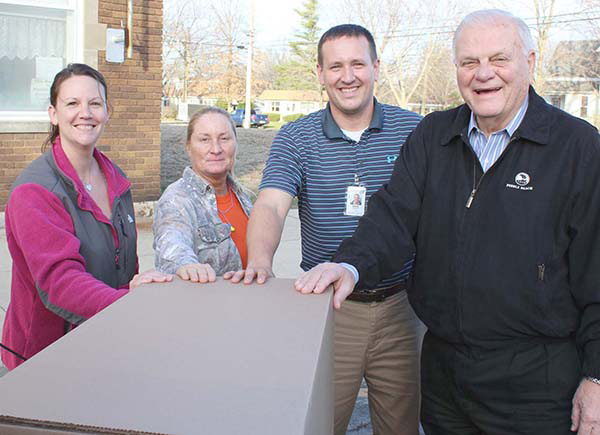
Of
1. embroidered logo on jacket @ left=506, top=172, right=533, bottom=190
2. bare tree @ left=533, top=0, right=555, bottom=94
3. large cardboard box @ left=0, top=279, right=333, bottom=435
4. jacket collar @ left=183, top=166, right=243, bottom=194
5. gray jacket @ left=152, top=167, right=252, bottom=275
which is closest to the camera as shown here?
large cardboard box @ left=0, top=279, right=333, bottom=435

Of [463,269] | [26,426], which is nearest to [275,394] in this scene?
[26,426]

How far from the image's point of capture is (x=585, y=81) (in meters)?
28.9

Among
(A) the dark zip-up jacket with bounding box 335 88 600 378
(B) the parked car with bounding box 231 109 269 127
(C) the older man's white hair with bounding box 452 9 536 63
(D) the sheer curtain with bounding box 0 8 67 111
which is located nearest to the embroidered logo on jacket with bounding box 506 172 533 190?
(A) the dark zip-up jacket with bounding box 335 88 600 378

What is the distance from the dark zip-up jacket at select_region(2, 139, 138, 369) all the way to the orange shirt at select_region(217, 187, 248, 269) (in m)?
0.45

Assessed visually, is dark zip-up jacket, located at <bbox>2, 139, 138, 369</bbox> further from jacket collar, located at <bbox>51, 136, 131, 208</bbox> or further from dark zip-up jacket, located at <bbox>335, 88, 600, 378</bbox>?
dark zip-up jacket, located at <bbox>335, 88, 600, 378</bbox>

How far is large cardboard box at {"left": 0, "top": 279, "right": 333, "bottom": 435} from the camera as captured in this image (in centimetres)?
109

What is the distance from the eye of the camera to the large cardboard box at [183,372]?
3.57ft

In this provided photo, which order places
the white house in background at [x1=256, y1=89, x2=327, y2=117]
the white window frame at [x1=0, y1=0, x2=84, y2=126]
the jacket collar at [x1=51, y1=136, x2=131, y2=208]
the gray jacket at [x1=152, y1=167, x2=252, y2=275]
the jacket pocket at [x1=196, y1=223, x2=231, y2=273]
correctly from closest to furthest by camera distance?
the jacket collar at [x1=51, y1=136, x2=131, y2=208] < the gray jacket at [x1=152, y1=167, x2=252, y2=275] < the jacket pocket at [x1=196, y1=223, x2=231, y2=273] < the white window frame at [x1=0, y1=0, x2=84, y2=126] < the white house in background at [x1=256, y1=89, x2=327, y2=117]

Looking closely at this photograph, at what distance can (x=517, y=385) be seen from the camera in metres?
2.06

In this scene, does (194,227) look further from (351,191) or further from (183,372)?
(183,372)

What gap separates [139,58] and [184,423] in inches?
325

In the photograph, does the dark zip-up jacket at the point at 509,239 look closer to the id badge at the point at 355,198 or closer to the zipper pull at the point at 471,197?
the zipper pull at the point at 471,197

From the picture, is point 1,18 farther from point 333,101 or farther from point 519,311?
point 519,311

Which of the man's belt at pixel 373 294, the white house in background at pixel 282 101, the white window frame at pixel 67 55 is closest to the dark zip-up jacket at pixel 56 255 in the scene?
the man's belt at pixel 373 294
